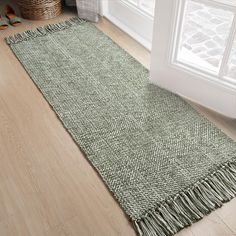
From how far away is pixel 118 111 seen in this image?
5.84 ft

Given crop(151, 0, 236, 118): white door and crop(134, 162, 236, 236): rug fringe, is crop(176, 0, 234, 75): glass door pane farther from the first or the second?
crop(134, 162, 236, 236): rug fringe

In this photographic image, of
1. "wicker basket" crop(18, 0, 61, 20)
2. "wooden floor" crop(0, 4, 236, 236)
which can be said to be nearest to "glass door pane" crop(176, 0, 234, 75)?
"wooden floor" crop(0, 4, 236, 236)

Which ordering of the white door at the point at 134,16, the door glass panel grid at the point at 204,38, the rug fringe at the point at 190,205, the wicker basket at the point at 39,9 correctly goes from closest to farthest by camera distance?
the rug fringe at the point at 190,205, the door glass panel grid at the point at 204,38, the white door at the point at 134,16, the wicker basket at the point at 39,9

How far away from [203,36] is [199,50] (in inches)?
3.1

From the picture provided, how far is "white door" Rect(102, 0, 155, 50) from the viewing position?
235 cm

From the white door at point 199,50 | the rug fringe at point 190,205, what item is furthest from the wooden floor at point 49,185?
the white door at point 199,50

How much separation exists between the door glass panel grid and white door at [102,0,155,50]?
0.60 meters

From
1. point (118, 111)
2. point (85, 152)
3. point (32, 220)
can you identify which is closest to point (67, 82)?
point (118, 111)

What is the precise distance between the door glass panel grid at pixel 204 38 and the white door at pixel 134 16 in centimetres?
60

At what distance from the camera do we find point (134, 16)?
2.44 meters

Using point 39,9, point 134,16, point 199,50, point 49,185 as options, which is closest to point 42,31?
point 39,9

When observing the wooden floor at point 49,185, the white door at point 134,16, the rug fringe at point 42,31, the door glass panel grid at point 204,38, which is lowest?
the wooden floor at point 49,185

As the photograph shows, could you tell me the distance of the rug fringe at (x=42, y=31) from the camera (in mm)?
2414

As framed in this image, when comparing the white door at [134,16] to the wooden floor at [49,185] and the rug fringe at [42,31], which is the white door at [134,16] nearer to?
the rug fringe at [42,31]
